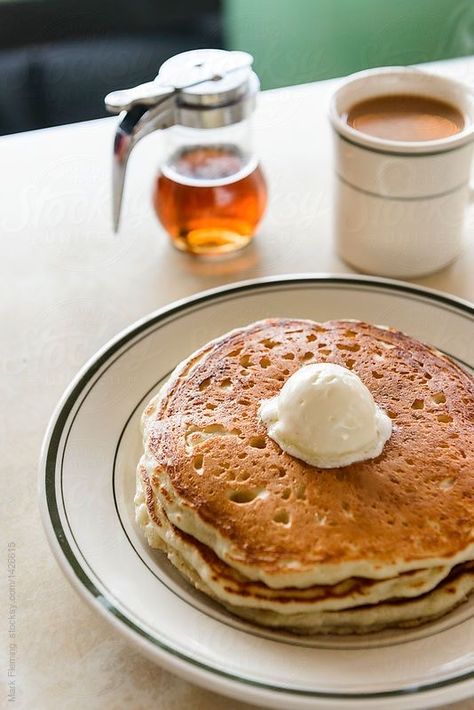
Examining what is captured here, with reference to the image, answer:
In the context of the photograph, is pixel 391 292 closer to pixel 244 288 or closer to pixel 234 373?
pixel 244 288

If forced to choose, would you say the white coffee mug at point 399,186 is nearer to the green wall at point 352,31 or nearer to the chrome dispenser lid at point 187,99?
the chrome dispenser lid at point 187,99

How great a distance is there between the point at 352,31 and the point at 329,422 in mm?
1890

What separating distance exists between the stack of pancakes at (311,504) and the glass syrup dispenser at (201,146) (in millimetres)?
433

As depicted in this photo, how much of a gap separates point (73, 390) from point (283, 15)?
5.60 ft

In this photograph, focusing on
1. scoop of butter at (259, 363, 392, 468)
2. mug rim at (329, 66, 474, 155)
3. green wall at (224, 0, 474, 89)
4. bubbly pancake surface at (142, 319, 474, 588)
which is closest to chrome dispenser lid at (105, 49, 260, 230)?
mug rim at (329, 66, 474, 155)

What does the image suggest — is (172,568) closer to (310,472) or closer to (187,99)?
(310,472)

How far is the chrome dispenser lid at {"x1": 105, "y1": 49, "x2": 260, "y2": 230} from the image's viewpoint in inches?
49.3

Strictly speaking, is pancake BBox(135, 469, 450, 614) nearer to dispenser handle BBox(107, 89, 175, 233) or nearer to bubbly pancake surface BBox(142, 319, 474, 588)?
bubbly pancake surface BBox(142, 319, 474, 588)

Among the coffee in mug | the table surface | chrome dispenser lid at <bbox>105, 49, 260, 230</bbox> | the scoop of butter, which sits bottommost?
the table surface

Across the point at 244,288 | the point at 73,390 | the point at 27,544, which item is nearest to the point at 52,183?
the point at 244,288

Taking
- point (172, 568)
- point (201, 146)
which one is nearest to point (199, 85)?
point (201, 146)

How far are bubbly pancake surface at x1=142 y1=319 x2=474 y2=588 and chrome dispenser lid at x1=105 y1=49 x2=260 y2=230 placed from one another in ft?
1.32

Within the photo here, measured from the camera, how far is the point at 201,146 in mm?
1413

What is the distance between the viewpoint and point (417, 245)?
1341mm
